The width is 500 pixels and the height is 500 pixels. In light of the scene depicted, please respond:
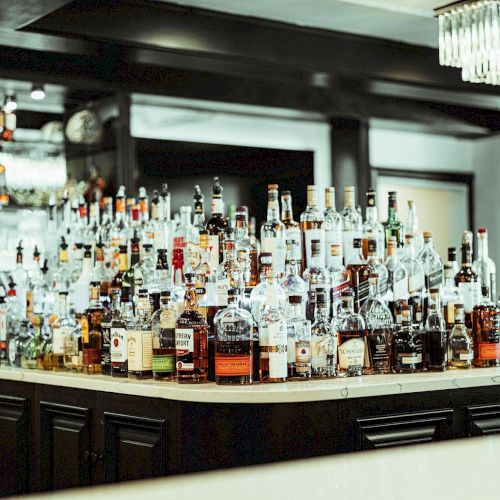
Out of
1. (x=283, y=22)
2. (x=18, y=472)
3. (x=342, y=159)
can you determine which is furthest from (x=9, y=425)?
(x=342, y=159)

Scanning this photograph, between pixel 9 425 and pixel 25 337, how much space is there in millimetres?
433

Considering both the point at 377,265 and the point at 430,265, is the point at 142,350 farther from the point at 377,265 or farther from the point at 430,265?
the point at 430,265

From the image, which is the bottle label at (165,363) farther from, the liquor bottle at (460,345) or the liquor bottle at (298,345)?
the liquor bottle at (460,345)

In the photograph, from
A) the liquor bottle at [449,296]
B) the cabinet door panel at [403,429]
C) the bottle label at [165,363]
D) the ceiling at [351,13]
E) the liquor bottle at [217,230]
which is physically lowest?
the cabinet door panel at [403,429]

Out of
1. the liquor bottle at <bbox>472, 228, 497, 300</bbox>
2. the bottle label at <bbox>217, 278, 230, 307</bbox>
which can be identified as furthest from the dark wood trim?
the bottle label at <bbox>217, 278, 230, 307</bbox>

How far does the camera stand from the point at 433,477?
3.25 feet

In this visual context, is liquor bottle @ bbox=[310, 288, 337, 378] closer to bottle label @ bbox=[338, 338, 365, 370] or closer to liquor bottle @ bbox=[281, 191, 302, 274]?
bottle label @ bbox=[338, 338, 365, 370]

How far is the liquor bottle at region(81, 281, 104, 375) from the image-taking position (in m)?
3.37

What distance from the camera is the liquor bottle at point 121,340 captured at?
3123mm

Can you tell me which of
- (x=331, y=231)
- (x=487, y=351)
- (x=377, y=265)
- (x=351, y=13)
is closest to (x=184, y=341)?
(x=331, y=231)

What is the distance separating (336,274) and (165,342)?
65 cm

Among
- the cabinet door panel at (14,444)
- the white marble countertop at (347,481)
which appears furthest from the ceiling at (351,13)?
the white marble countertop at (347,481)

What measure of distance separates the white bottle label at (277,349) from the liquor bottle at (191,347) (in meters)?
0.20

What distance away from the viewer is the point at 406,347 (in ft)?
10.5
